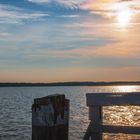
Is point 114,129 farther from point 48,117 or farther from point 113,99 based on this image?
point 48,117

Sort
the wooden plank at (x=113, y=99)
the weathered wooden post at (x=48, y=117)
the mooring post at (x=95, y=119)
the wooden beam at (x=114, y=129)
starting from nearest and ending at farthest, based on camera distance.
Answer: the weathered wooden post at (x=48, y=117)
the wooden plank at (x=113, y=99)
the wooden beam at (x=114, y=129)
the mooring post at (x=95, y=119)

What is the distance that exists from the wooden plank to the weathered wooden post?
0.77 meters

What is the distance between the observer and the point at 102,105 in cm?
726

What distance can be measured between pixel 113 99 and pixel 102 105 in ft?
0.73

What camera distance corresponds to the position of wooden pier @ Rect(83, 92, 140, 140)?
7.10 meters

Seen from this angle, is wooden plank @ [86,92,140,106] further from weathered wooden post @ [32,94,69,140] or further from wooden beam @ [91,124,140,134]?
weathered wooden post @ [32,94,69,140]

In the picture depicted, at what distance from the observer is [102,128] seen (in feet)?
24.1

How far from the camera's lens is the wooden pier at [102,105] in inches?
279

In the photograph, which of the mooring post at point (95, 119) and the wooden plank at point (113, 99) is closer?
the wooden plank at point (113, 99)

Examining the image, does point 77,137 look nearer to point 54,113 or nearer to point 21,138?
point 21,138

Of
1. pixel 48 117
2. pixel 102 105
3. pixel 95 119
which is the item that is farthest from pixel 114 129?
pixel 48 117

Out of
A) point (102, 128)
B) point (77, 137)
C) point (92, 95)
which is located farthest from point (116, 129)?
point (77, 137)

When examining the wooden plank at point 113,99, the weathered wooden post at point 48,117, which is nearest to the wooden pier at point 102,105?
the wooden plank at point 113,99

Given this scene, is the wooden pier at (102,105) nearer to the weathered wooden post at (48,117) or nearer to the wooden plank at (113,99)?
the wooden plank at (113,99)
